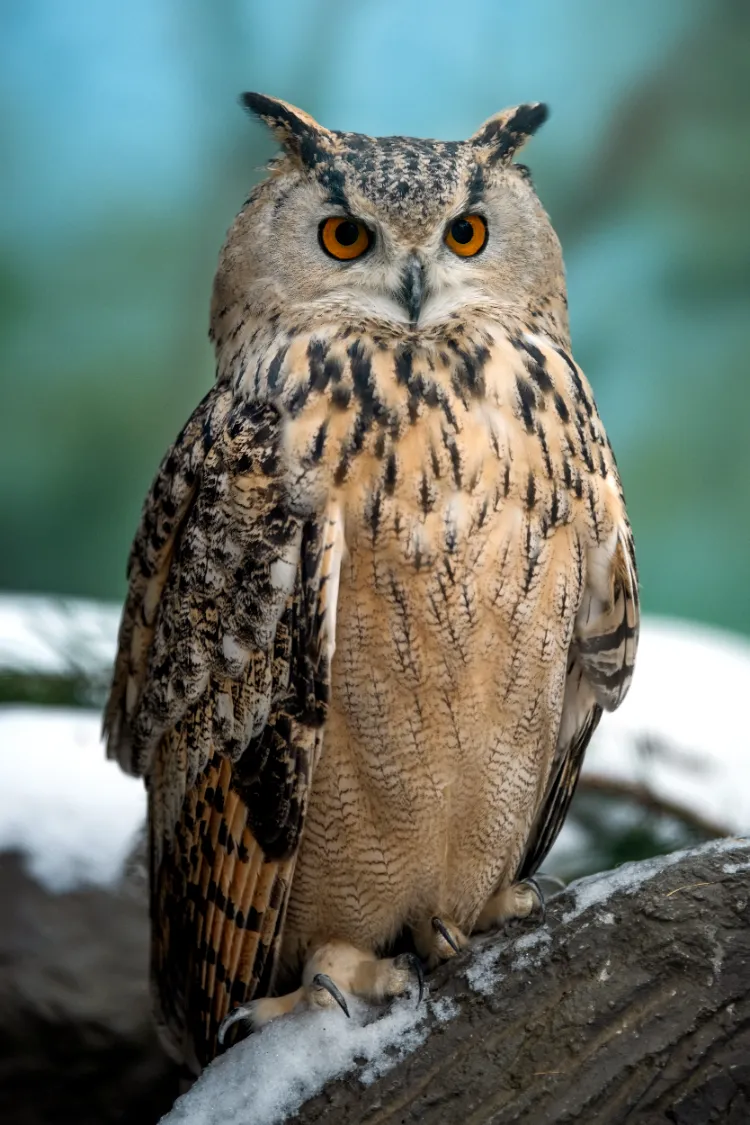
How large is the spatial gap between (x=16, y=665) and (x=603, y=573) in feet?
4.79

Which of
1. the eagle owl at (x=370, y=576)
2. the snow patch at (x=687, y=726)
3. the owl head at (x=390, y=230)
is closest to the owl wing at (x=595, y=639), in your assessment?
the eagle owl at (x=370, y=576)

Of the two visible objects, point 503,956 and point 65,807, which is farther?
point 65,807

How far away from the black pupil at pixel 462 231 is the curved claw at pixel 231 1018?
0.93 metres

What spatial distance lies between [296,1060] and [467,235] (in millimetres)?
939

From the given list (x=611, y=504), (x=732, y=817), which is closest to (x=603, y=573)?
(x=611, y=504)

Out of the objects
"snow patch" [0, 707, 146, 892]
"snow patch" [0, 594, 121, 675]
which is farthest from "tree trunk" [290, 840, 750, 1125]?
"snow patch" [0, 594, 121, 675]

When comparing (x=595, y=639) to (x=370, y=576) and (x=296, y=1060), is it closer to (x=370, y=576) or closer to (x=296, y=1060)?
(x=370, y=576)

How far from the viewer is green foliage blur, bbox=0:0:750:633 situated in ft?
7.40

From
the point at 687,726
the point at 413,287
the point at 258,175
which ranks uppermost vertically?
the point at 258,175

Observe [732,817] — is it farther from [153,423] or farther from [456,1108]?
[153,423]

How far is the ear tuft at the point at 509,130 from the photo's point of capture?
1.29m

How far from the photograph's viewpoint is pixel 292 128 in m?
1.25

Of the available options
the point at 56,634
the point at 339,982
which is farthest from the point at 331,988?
the point at 56,634

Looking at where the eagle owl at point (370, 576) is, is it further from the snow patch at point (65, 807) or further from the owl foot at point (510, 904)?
the snow patch at point (65, 807)
